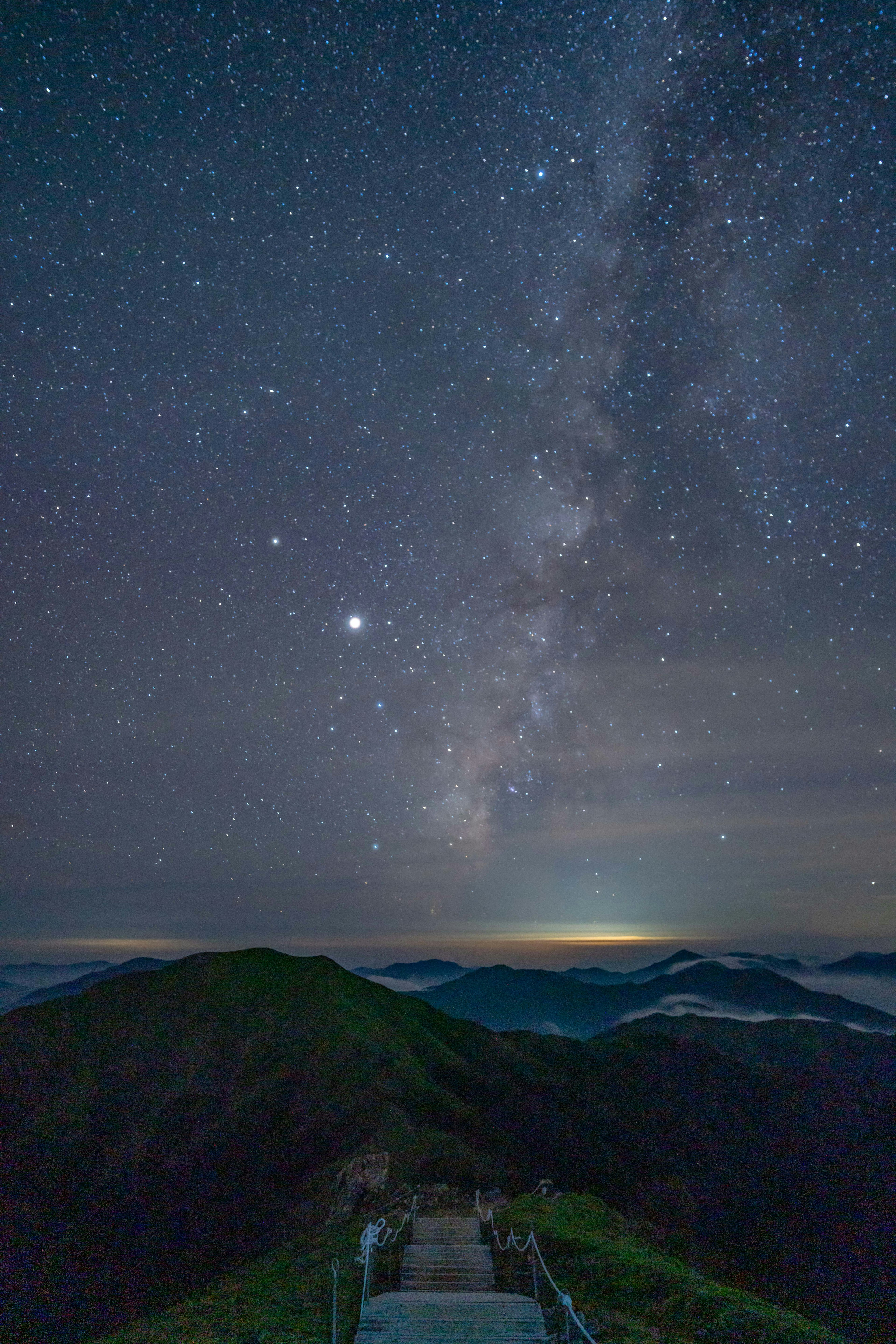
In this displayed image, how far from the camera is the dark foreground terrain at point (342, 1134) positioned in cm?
6675

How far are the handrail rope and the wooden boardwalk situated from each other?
0.48m

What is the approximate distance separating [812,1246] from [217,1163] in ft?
219

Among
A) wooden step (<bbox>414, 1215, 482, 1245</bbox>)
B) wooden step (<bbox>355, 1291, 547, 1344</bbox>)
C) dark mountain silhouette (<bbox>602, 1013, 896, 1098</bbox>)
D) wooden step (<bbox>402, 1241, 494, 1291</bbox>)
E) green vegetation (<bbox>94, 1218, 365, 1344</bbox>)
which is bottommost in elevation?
dark mountain silhouette (<bbox>602, 1013, 896, 1098</bbox>)

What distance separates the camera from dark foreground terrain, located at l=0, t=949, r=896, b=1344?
219 feet

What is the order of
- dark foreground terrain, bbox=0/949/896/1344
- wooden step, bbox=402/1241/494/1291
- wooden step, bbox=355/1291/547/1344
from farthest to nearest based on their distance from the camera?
dark foreground terrain, bbox=0/949/896/1344
wooden step, bbox=402/1241/494/1291
wooden step, bbox=355/1291/547/1344

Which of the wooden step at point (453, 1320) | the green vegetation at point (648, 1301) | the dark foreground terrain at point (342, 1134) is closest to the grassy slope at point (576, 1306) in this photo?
the green vegetation at point (648, 1301)

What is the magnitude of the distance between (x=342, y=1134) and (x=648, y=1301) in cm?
6501

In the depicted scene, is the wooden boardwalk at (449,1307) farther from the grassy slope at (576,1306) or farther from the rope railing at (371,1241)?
the grassy slope at (576,1306)

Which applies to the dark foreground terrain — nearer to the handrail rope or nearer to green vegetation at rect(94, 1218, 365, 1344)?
green vegetation at rect(94, 1218, 365, 1344)

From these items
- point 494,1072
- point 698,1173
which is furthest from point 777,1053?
point 494,1072

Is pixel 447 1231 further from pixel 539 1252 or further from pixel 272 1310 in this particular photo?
pixel 272 1310

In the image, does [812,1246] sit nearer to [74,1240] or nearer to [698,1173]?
[698,1173]

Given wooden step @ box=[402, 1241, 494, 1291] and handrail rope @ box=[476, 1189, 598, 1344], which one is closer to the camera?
handrail rope @ box=[476, 1189, 598, 1344]

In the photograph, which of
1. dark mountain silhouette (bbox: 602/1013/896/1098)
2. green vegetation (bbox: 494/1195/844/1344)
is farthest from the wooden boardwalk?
dark mountain silhouette (bbox: 602/1013/896/1098)
